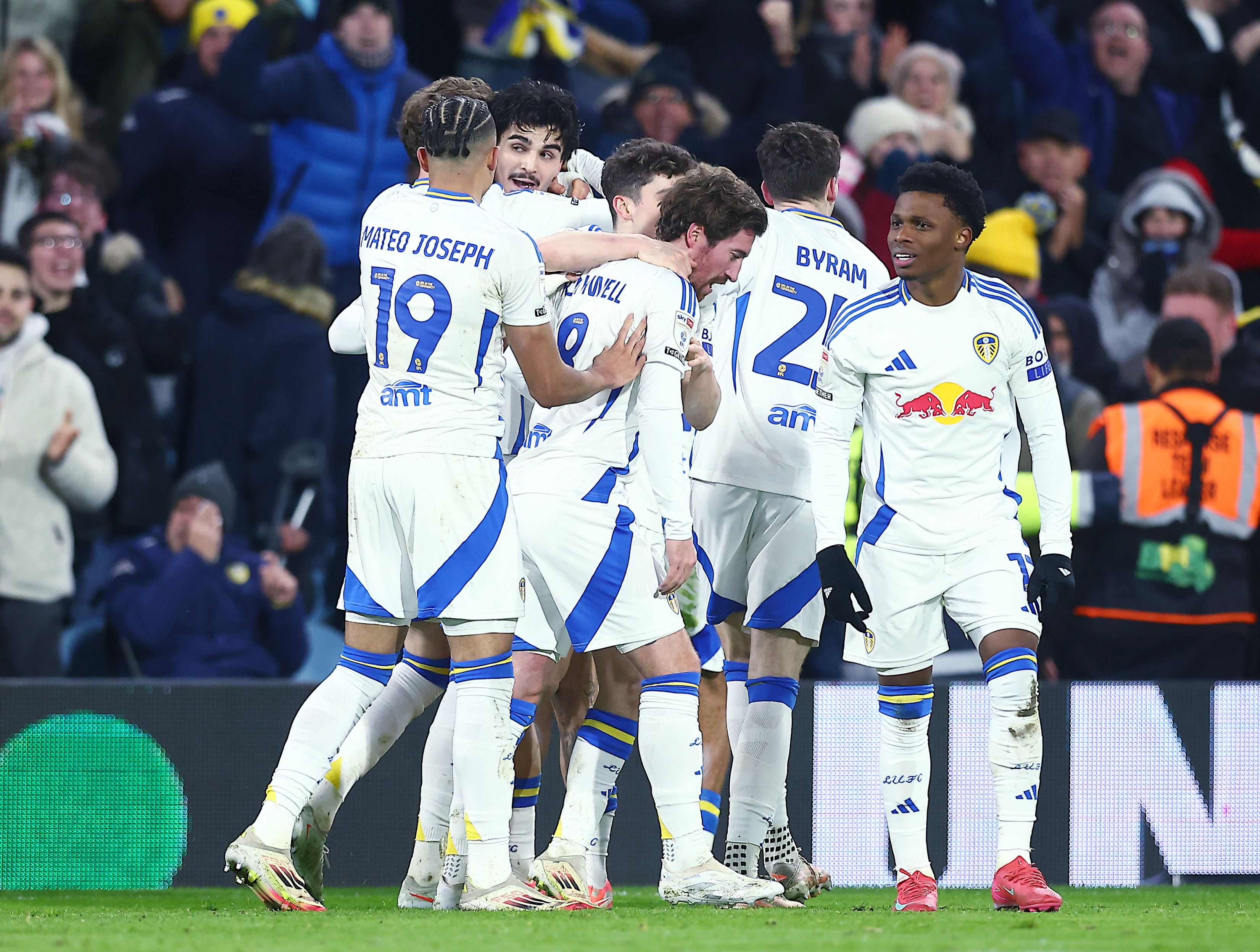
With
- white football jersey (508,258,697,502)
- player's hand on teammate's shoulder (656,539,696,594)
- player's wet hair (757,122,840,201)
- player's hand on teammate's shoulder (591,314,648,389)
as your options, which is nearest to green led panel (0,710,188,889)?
white football jersey (508,258,697,502)

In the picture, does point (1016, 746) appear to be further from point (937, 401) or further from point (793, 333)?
point (793, 333)

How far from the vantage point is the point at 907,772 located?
18.6 ft

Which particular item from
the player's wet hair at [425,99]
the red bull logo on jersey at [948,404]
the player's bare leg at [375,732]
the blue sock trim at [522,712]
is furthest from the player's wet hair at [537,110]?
the blue sock trim at [522,712]

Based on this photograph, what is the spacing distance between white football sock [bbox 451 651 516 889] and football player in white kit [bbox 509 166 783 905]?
35 centimetres

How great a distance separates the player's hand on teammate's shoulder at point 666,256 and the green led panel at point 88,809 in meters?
→ 3.16

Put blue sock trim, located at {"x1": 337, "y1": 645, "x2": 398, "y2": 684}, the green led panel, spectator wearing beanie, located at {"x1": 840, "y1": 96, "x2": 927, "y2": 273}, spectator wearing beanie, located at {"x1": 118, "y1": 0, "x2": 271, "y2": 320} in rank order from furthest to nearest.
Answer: spectator wearing beanie, located at {"x1": 840, "y1": 96, "x2": 927, "y2": 273}, spectator wearing beanie, located at {"x1": 118, "y1": 0, "x2": 271, "y2": 320}, the green led panel, blue sock trim, located at {"x1": 337, "y1": 645, "x2": 398, "y2": 684}

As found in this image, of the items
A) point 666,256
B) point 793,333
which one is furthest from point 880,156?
point 666,256

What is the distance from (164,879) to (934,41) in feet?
24.2

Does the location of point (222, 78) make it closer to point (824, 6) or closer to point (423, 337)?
point (824, 6)

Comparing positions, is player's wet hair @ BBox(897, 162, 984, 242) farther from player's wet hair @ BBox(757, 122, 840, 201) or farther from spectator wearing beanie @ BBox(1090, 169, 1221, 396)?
spectator wearing beanie @ BBox(1090, 169, 1221, 396)

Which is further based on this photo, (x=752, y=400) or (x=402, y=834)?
(x=402, y=834)

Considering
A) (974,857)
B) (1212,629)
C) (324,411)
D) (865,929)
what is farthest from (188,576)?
(1212,629)

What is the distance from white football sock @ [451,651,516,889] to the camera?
521cm

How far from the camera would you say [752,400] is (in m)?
6.36
